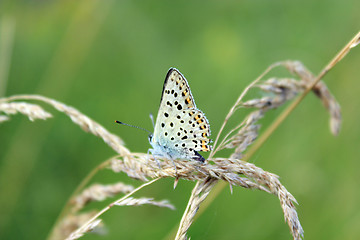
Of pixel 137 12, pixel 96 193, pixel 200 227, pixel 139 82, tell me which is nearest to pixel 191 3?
pixel 137 12

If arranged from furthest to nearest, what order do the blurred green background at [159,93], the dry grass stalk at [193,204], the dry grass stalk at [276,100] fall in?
the blurred green background at [159,93] < the dry grass stalk at [276,100] < the dry grass stalk at [193,204]

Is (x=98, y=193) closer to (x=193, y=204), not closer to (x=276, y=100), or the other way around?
(x=193, y=204)

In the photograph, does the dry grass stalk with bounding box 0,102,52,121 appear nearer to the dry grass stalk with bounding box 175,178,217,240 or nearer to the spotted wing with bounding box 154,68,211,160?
the spotted wing with bounding box 154,68,211,160

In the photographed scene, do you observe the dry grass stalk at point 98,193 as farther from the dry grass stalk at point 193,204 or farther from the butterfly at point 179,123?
the dry grass stalk at point 193,204

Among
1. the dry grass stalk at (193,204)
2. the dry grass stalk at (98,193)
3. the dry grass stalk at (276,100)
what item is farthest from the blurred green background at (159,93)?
the dry grass stalk at (98,193)

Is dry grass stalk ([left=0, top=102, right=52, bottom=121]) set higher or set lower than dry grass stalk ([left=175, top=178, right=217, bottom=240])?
lower

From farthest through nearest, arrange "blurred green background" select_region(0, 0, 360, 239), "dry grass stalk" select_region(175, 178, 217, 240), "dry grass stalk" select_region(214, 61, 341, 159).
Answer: "blurred green background" select_region(0, 0, 360, 239) < "dry grass stalk" select_region(214, 61, 341, 159) < "dry grass stalk" select_region(175, 178, 217, 240)

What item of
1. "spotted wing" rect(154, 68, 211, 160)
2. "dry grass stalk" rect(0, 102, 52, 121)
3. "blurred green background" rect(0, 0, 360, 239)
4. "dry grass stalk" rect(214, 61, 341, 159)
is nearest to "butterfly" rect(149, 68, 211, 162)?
"spotted wing" rect(154, 68, 211, 160)
